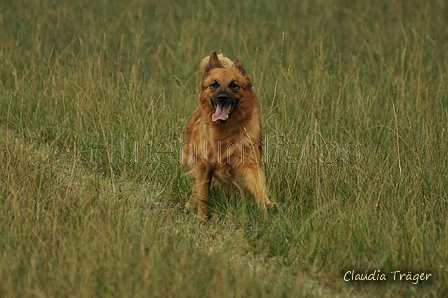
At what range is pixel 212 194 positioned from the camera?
541cm

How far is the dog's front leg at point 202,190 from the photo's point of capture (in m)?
5.08

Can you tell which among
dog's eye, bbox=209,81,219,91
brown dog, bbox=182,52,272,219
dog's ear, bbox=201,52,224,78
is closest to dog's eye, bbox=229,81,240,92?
brown dog, bbox=182,52,272,219

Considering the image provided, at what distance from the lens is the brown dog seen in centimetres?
495

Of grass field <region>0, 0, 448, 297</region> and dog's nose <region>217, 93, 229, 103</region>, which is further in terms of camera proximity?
dog's nose <region>217, 93, 229, 103</region>

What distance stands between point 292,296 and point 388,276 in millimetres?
802

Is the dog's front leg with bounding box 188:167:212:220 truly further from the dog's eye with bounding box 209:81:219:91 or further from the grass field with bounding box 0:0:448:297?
the dog's eye with bounding box 209:81:219:91

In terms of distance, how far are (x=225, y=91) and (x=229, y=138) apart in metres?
0.42

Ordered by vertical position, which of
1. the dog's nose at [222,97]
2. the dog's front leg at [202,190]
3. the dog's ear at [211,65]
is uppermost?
the dog's ear at [211,65]

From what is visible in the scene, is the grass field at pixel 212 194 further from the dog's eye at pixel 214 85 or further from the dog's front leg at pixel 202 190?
the dog's eye at pixel 214 85

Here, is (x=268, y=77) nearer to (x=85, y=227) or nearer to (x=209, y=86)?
(x=209, y=86)

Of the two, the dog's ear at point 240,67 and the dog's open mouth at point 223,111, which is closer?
the dog's open mouth at point 223,111

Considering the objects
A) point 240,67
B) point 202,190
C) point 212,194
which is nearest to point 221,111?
point 240,67

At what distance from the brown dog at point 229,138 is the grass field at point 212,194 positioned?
0.62 ft

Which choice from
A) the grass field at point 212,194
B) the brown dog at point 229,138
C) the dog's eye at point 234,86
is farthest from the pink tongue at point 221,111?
the grass field at point 212,194
